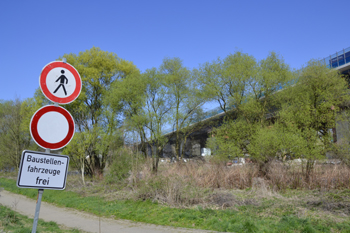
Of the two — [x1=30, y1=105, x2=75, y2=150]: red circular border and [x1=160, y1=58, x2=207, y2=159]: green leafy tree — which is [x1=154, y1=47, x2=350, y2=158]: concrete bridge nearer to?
[x1=160, y1=58, x2=207, y2=159]: green leafy tree

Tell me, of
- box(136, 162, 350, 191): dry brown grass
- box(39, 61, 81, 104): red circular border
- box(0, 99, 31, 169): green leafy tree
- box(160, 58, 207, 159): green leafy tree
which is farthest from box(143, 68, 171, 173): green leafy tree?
box(39, 61, 81, 104): red circular border

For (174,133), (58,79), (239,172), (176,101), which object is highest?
(176,101)

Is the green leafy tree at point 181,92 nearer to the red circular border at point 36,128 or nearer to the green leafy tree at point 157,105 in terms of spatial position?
the green leafy tree at point 157,105

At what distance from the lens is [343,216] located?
8891 millimetres

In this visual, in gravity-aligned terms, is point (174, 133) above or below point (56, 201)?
above

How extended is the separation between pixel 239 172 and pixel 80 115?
17730mm

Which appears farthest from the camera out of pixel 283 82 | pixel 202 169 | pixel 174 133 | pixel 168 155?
pixel 168 155

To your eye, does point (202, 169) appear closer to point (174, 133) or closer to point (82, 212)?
point (82, 212)

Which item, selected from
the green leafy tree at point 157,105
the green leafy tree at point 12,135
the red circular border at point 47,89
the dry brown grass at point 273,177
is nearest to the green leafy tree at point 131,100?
the green leafy tree at point 157,105

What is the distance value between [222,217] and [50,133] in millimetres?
7138

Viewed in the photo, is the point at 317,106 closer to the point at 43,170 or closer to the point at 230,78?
the point at 230,78

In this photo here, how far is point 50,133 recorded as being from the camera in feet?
12.8

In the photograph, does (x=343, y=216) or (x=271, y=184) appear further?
(x=271, y=184)

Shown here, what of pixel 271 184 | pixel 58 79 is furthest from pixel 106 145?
pixel 58 79
